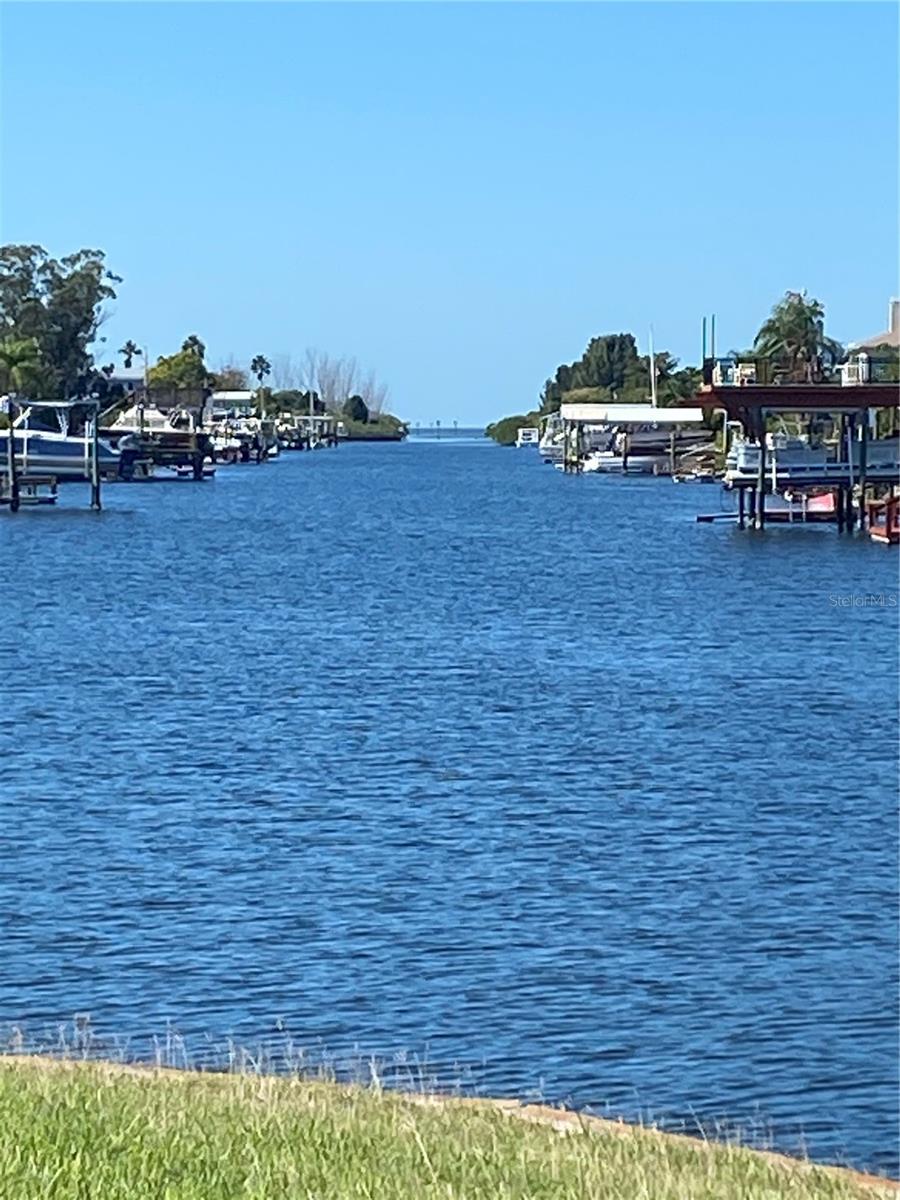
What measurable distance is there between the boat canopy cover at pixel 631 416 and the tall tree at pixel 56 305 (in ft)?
113

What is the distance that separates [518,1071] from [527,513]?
3331 inches

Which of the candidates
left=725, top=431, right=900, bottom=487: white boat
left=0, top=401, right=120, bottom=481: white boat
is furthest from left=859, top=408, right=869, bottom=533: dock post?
left=0, top=401, right=120, bottom=481: white boat

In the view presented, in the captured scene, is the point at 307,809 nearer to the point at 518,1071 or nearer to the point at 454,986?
the point at 454,986

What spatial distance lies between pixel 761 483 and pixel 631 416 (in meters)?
76.8

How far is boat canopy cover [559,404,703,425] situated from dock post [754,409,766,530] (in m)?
64.8

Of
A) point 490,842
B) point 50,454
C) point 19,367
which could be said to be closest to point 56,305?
point 19,367

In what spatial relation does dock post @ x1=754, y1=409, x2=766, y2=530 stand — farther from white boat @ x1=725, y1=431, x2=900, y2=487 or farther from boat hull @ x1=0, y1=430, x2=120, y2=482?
boat hull @ x1=0, y1=430, x2=120, y2=482

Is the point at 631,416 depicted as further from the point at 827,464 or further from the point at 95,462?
the point at 827,464

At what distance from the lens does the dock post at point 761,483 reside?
222 feet

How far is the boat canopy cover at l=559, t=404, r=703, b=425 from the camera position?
14188 cm

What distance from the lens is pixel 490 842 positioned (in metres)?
22.0

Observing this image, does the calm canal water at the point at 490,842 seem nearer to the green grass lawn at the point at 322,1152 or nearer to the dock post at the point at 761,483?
the green grass lawn at the point at 322,1152

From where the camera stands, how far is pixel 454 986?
55.5ft

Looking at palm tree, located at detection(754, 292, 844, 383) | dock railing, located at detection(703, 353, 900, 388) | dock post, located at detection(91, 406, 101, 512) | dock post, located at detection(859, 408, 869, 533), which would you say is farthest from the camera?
palm tree, located at detection(754, 292, 844, 383)
